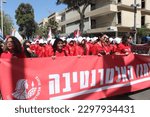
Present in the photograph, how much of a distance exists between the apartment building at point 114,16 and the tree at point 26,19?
2574 cm

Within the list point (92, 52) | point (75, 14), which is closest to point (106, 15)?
point (75, 14)

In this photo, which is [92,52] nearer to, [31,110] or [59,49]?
[59,49]

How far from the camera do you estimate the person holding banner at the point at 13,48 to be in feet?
21.1

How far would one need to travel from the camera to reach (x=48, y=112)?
15.3ft

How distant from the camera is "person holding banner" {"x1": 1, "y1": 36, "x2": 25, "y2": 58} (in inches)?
253

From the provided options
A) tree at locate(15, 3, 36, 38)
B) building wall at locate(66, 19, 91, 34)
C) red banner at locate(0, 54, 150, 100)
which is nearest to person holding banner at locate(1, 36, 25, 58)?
red banner at locate(0, 54, 150, 100)

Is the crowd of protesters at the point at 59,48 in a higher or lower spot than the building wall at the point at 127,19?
lower

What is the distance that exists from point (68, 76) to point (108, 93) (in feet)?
4.56

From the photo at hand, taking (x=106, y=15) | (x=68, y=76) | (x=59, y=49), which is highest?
(x=106, y=15)

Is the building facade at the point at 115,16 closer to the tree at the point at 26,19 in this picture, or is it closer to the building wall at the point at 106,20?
the building wall at the point at 106,20

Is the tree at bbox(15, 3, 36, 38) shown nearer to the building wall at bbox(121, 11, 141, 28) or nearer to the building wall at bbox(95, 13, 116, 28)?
the building wall at bbox(95, 13, 116, 28)

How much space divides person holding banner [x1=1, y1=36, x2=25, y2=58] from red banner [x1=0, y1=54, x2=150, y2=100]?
0.40ft

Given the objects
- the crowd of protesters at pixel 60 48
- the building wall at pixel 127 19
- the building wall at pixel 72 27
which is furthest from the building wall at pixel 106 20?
the crowd of protesters at pixel 60 48

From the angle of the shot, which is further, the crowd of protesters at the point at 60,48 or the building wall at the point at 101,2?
the building wall at the point at 101,2
